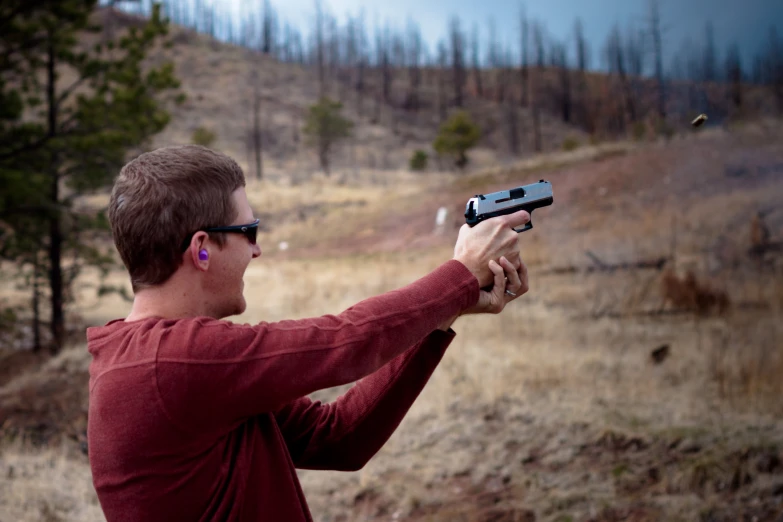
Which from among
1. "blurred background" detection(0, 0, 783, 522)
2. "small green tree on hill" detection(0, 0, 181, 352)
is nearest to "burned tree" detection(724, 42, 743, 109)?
"blurred background" detection(0, 0, 783, 522)

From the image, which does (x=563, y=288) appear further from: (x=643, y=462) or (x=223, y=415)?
(x=223, y=415)

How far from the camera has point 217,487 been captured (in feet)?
4.06

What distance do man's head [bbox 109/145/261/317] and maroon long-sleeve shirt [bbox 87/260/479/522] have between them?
0.12m

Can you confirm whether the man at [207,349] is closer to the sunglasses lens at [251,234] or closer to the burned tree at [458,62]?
the sunglasses lens at [251,234]

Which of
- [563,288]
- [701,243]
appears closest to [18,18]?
[563,288]

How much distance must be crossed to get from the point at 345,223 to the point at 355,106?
46246 mm

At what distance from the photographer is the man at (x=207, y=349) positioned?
3.69 ft

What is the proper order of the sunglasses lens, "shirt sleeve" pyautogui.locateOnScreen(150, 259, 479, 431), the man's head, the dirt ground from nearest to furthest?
"shirt sleeve" pyautogui.locateOnScreen(150, 259, 479, 431) → the man's head → the sunglasses lens → the dirt ground

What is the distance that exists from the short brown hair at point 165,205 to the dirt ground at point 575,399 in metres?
3.13

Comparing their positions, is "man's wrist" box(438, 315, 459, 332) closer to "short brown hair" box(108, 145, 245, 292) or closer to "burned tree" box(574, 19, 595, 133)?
"short brown hair" box(108, 145, 245, 292)

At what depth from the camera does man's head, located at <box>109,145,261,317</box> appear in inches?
47.7

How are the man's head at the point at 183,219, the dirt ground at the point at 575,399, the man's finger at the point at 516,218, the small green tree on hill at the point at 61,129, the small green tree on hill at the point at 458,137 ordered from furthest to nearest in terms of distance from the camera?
1. the small green tree on hill at the point at 458,137
2. the small green tree on hill at the point at 61,129
3. the dirt ground at the point at 575,399
4. the man's finger at the point at 516,218
5. the man's head at the point at 183,219

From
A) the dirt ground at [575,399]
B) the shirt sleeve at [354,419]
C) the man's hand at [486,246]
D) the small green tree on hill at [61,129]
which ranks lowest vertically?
the dirt ground at [575,399]

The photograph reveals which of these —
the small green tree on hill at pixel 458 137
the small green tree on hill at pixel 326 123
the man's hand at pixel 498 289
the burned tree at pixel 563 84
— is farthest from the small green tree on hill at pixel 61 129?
the burned tree at pixel 563 84
